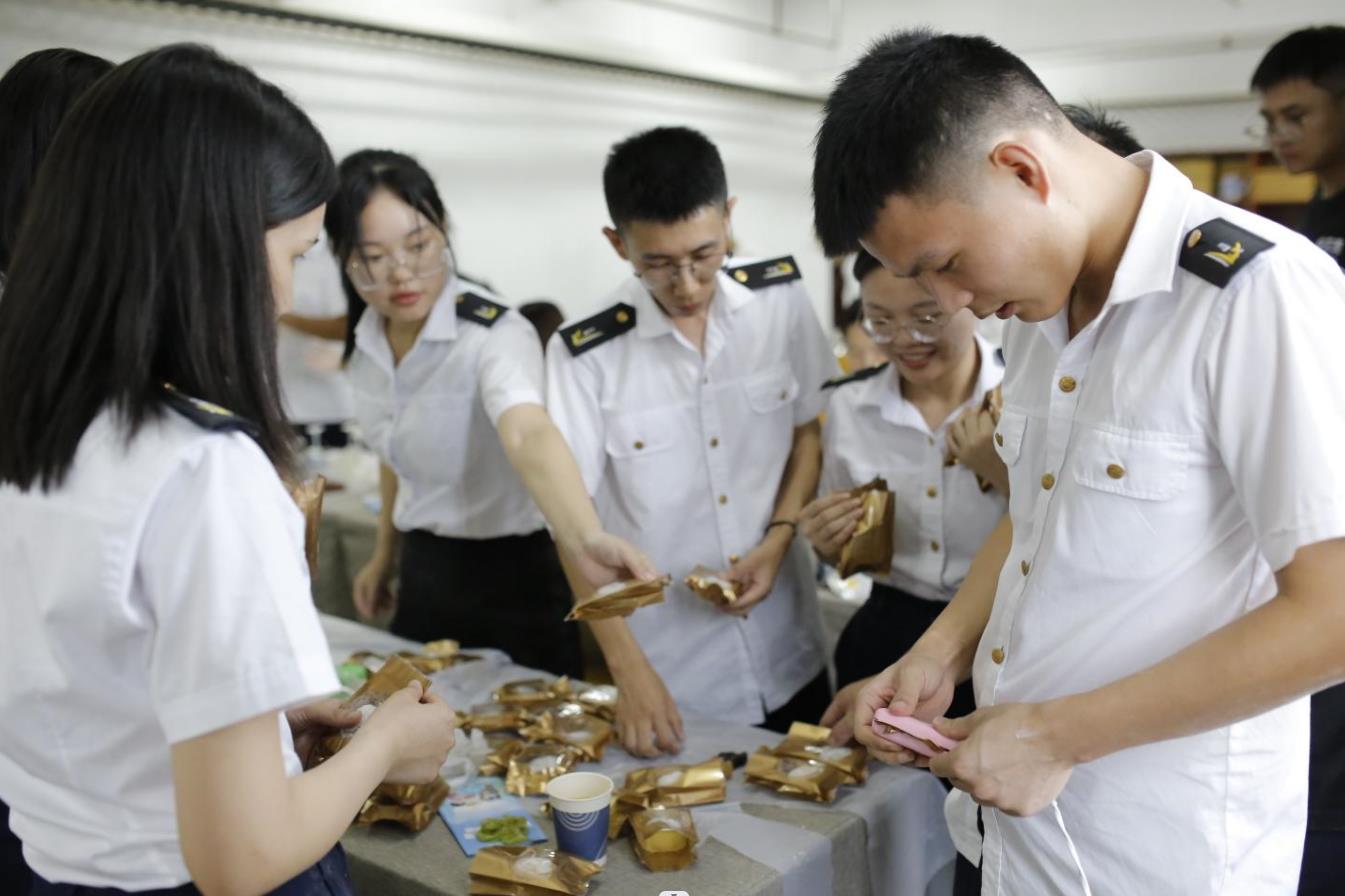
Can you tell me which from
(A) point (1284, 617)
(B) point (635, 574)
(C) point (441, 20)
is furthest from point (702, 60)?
(A) point (1284, 617)

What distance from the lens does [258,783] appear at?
85 cm

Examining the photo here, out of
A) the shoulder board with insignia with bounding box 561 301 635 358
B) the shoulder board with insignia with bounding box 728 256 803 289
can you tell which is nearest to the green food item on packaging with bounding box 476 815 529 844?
the shoulder board with insignia with bounding box 561 301 635 358

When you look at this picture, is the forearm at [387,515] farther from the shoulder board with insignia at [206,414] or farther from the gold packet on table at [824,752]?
the shoulder board with insignia at [206,414]

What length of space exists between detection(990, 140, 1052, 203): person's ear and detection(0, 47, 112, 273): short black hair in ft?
3.87

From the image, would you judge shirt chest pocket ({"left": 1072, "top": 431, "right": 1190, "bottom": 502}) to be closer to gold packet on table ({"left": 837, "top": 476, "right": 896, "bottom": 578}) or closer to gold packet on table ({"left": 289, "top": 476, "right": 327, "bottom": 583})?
gold packet on table ({"left": 837, "top": 476, "right": 896, "bottom": 578})

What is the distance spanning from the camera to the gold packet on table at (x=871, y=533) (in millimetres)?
1865

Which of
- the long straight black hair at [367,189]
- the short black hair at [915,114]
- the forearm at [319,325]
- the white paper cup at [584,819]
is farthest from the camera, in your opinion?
the forearm at [319,325]

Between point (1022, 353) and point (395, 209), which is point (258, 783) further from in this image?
point (395, 209)

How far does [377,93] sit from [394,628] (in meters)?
2.94

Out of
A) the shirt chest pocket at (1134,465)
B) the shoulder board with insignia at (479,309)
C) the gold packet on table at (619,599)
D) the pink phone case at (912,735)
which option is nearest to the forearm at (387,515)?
the shoulder board with insignia at (479,309)

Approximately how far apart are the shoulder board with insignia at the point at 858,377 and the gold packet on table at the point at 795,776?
796mm

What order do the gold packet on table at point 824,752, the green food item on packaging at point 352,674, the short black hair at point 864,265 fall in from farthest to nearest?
the green food item on packaging at point 352,674, the short black hair at point 864,265, the gold packet on table at point 824,752

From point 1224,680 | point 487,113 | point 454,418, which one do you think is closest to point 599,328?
point 454,418

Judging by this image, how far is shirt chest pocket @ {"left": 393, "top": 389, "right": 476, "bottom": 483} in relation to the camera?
2.31 meters
